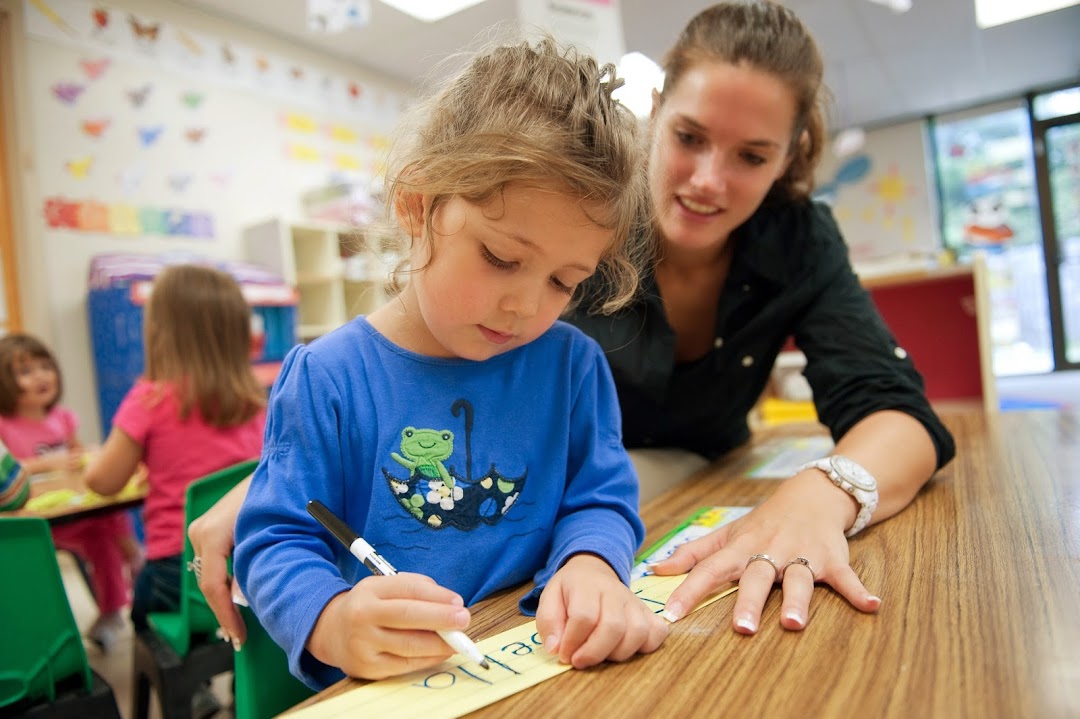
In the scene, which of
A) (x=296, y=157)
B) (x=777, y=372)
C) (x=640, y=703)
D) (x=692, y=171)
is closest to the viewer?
(x=640, y=703)

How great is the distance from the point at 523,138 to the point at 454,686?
430 millimetres

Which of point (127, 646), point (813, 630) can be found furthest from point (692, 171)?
point (127, 646)

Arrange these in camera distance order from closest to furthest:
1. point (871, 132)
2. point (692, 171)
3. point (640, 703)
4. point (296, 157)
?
point (640, 703) → point (692, 171) → point (296, 157) → point (871, 132)

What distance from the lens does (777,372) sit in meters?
2.69

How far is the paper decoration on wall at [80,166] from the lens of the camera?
11.0 ft

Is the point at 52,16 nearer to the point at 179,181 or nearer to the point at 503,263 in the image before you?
the point at 179,181

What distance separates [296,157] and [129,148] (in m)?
1.02

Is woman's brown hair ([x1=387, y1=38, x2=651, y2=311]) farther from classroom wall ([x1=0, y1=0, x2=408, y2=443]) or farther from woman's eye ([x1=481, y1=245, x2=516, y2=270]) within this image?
classroom wall ([x1=0, y1=0, x2=408, y2=443])

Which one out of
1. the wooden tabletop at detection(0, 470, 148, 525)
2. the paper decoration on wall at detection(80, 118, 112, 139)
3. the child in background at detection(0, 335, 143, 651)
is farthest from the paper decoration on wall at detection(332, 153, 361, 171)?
the wooden tabletop at detection(0, 470, 148, 525)

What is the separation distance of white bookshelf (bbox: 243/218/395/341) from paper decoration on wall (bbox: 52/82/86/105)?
0.99m

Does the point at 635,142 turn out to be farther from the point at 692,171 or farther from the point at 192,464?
the point at 192,464

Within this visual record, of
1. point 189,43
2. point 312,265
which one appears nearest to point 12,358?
point 312,265

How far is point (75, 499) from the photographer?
65.6 inches

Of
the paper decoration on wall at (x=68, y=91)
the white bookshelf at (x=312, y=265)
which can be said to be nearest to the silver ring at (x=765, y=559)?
the white bookshelf at (x=312, y=265)
